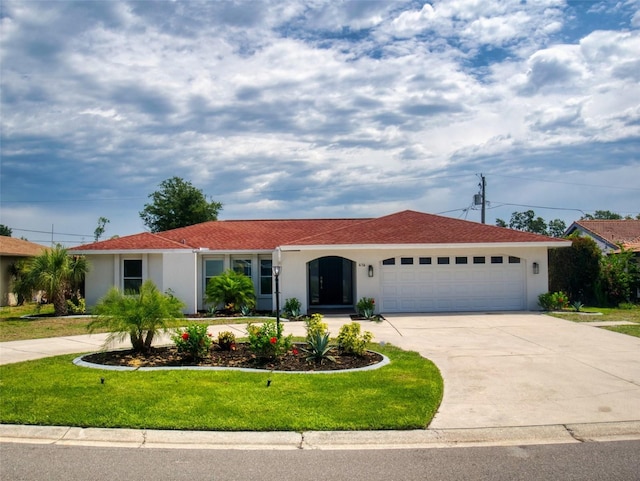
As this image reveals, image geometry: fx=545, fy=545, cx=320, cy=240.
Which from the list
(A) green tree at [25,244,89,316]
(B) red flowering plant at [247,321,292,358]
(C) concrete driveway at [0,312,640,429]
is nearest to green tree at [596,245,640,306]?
(C) concrete driveway at [0,312,640,429]

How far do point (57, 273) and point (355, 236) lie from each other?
11041mm

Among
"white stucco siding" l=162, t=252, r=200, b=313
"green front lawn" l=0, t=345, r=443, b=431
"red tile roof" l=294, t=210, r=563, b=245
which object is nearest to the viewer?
"green front lawn" l=0, t=345, r=443, b=431

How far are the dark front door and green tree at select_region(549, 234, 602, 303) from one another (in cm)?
891

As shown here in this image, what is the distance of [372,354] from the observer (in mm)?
11352

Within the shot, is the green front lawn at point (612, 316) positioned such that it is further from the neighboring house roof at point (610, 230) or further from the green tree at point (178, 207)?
the green tree at point (178, 207)

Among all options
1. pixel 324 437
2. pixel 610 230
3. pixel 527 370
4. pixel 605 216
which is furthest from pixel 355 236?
pixel 605 216

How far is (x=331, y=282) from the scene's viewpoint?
24000mm

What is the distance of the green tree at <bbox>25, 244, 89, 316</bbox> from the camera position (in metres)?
19.7

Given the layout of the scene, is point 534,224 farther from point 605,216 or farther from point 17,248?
point 17,248

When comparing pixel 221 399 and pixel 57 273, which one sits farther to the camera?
pixel 57 273

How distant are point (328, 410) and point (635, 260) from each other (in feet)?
78.9

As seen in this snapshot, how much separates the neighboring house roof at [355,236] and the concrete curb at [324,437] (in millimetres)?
13431

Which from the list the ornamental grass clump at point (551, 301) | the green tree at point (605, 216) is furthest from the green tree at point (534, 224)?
the ornamental grass clump at point (551, 301)

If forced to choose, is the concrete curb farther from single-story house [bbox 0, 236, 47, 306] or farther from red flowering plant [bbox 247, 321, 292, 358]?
single-story house [bbox 0, 236, 47, 306]
